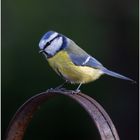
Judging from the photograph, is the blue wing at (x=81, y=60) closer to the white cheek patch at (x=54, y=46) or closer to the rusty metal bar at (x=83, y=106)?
the white cheek patch at (x=54, y=46)

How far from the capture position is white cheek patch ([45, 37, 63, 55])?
211cm

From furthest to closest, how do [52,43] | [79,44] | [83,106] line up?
[79,44] < [52,43] < [83,106]

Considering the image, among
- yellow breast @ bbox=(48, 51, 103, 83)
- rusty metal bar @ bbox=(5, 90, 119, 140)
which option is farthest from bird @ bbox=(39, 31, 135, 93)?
rusty metal bar @ bbox=(5, 90, 119, 140)

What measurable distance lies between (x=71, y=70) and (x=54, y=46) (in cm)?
11

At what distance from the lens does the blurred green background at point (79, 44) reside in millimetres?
3410

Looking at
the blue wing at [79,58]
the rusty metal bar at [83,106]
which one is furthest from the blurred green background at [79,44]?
the rusty metal bar at [83,106]

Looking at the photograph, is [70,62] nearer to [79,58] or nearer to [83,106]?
[79,58]

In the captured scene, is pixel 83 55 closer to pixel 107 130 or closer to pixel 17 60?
pixel 107 130

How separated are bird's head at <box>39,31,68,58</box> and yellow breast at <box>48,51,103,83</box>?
3 centimetres

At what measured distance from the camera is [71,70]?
2.15 metres

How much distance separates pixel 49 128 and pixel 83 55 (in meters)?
1.29

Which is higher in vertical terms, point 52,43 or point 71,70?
point 52,43

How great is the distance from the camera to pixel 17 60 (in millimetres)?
3453

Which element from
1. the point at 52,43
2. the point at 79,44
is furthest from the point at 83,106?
the point at 79,44
